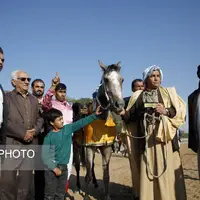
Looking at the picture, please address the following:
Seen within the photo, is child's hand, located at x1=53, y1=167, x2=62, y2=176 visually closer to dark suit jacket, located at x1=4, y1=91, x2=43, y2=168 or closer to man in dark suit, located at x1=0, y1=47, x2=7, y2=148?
dark suit jacket, located at x1=4, y1=91, x2=43, y2=168

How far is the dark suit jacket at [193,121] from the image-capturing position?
155 inches

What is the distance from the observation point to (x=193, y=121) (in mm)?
4004

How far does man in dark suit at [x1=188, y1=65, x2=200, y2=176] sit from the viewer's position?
151 inches

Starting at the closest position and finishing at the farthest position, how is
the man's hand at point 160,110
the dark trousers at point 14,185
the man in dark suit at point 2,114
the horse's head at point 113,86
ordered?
the man in dark suit at point 2,114, the dark trousers at point 14,185, the man's hand at point 160,110, the horse's head at point 113,86

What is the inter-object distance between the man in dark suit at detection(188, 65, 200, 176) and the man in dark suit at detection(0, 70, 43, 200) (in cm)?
256

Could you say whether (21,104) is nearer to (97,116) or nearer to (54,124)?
(54,124)

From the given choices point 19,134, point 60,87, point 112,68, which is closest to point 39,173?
point 19,134

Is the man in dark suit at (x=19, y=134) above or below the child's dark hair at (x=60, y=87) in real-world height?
below

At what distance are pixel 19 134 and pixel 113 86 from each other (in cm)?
181

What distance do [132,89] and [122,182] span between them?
11.7 feet

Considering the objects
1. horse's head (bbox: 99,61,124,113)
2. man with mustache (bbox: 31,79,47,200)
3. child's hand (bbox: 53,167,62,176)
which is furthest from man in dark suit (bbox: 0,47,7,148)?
horse's head (bbox: 99,61,124,113)

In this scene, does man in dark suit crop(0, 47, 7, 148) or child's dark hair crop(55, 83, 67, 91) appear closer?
man in dark suit crop(0, 47, 7, 148)

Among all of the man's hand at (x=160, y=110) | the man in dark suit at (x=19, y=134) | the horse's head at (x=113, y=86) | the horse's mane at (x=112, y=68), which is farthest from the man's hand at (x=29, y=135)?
the man's hand at (x=160, y=110)

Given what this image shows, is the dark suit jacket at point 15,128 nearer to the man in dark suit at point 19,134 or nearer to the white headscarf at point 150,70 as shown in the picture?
the man in dark suit at point 19,134
